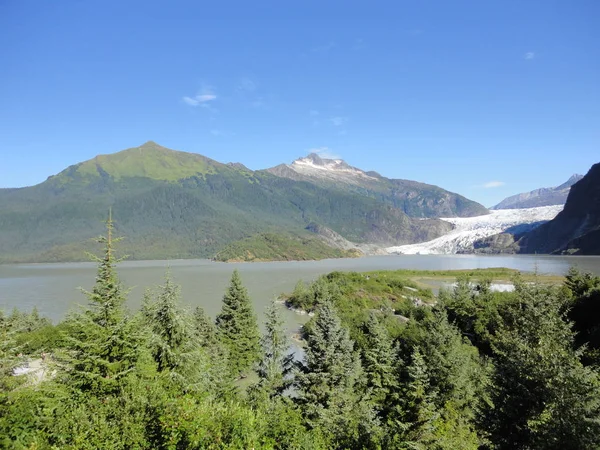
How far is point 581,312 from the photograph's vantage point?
36.5m

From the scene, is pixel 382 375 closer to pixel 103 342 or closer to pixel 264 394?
pixel 264 394

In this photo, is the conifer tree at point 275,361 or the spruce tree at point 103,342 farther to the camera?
the conifer tree at point 275,361

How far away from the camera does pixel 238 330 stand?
3484 cm

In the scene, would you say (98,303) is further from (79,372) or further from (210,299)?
(210,299)

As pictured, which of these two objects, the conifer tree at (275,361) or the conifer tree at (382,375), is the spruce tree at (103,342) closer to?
the conifer tree at (275,361)

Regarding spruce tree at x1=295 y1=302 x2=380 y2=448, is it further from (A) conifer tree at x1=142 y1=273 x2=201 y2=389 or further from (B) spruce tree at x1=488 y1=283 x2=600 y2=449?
(A) conifer tree at x1=142 y1=273 x2=201 y2=389

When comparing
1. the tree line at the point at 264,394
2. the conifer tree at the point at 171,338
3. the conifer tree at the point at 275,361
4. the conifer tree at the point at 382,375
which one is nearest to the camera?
the tree line at the point at 264,394

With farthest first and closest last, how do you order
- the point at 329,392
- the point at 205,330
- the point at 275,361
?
1. the point at 205,330
2. the point at 275,361
3. the point at 329,392

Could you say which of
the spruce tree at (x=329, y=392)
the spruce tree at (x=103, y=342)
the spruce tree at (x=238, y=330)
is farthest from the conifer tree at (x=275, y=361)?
the spruce tree at (x=103, y=342)

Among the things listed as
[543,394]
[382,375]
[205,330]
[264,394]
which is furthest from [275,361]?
[543,394]

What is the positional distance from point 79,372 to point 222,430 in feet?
17.9

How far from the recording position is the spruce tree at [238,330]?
32.6 metres

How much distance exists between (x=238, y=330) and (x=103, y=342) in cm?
2301

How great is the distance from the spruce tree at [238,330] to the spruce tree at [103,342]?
19.5 meters
